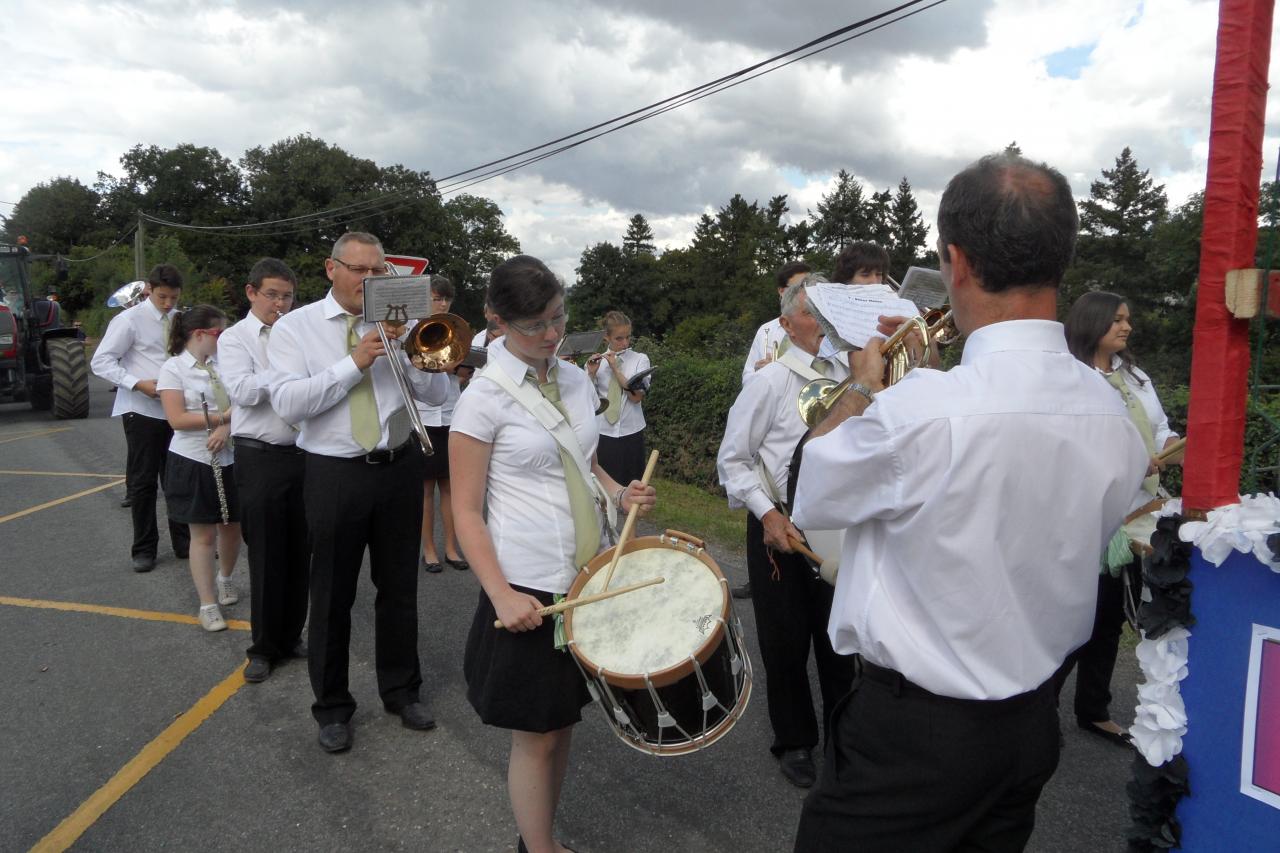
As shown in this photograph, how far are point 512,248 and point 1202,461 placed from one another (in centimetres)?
6658

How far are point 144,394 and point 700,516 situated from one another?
4.57 m

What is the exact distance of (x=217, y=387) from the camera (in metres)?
5.06

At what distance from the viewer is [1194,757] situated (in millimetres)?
1752

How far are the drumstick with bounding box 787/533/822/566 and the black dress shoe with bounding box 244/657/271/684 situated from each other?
2.80m

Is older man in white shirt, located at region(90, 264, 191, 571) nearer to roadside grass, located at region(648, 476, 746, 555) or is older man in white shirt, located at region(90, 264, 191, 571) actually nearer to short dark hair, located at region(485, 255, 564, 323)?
roadside grass, located at region(648, 476, 746, 555)

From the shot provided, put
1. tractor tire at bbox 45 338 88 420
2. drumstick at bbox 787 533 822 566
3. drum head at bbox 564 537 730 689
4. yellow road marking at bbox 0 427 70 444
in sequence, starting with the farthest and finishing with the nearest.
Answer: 1. tractor tire at bbox 45 338 88 420
2. yellow road marking at bbox 0 427 70 444
3. drumstick at bbox 787 533 822 566
4. drum head at bbox 564 537 730 689

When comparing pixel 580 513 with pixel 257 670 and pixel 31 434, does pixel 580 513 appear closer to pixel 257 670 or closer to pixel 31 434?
pixel 257 670

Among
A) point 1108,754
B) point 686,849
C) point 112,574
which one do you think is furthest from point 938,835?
point 112,574

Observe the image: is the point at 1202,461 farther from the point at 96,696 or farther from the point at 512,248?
the point at 512,248

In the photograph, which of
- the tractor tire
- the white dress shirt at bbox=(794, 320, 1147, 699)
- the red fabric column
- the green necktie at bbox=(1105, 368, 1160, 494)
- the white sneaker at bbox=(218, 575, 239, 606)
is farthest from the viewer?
the tractor tire

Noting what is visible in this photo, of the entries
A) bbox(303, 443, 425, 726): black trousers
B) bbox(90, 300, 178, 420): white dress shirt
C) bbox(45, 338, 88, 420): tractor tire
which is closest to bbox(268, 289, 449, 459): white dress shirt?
bbox(303, 443, 425, 726): black trousers

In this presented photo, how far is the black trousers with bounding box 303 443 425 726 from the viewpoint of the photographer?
3500 mm

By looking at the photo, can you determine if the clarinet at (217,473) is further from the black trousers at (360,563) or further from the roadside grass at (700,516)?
the roadside grass at (700,516)

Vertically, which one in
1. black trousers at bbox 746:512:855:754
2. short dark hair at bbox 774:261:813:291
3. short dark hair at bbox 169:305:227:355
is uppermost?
short dark hair at bbox 774:261:813:291
